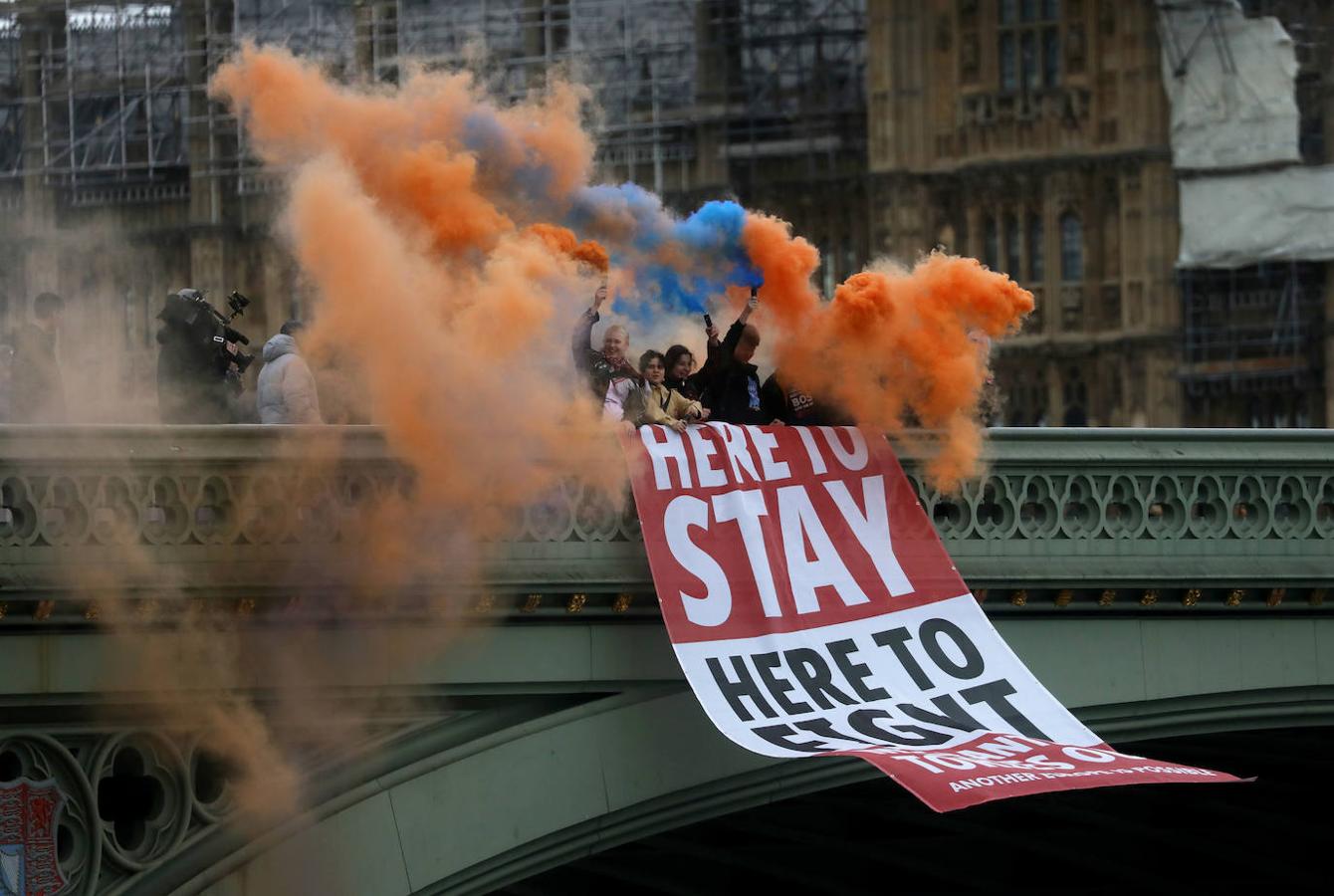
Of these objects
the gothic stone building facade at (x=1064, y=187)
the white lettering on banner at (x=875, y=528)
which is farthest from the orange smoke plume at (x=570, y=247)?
the gothic stone building facade at (x=1064, y=187)

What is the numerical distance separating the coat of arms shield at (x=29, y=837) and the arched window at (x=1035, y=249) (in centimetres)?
5230

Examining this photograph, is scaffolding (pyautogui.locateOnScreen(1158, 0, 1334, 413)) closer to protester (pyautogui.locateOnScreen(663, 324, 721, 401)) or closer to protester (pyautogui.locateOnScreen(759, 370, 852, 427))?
protester (pyautogui.locateOnScreen(759, 370, 852, 427))

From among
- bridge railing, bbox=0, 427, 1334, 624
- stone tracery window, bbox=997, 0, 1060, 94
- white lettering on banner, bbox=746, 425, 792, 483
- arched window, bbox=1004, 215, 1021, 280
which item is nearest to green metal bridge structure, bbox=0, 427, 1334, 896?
bridge railing, bbox=0, 427, 1334, 624

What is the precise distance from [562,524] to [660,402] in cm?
99

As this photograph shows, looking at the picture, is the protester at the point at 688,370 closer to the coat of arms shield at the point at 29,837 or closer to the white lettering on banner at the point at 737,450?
the white lettering on banner at the point at 737,450

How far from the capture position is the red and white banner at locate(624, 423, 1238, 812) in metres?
16.1

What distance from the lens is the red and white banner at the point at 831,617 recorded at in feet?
52.7

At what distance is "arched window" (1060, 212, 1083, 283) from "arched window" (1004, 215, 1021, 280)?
3.13ft

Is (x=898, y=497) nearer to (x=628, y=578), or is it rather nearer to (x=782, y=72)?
(x=628, y=578)

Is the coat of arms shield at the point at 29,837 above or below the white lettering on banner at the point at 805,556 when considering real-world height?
below

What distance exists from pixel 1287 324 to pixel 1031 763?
153ft

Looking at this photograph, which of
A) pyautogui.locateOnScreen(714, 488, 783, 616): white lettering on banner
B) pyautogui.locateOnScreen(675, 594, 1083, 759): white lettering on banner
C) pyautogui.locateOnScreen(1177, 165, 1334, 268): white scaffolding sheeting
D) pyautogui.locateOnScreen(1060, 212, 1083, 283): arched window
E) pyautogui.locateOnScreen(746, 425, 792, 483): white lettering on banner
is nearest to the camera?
pyautogui.locateOnScreen(675, 594, 1083, 759): white lettering on banner

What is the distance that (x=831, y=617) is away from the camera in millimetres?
16688

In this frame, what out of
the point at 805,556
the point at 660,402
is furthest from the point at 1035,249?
the point at 660,402
